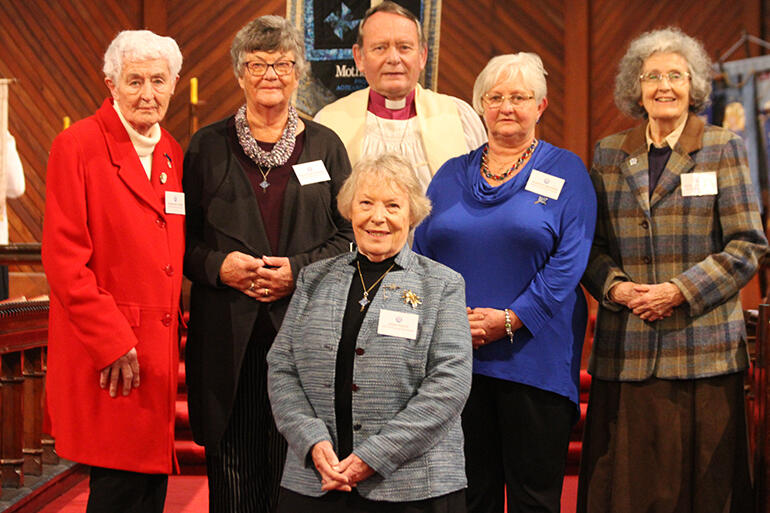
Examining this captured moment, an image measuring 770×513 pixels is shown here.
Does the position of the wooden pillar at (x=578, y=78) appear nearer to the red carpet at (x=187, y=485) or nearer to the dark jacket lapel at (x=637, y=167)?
the red carpet at (x=187, y=485)

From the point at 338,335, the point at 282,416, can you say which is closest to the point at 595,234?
the point at 338,335

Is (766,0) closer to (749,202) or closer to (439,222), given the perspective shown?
(749,202)

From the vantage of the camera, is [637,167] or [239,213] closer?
[239,213]

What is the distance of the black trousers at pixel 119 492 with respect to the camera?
7.21 ft

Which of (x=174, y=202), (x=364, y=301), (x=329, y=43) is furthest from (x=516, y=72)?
(x=329, y=43)

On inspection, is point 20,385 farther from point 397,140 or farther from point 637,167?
point 637,167

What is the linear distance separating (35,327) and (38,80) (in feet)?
14.2

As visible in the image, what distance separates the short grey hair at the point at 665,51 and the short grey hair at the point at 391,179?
0.93m

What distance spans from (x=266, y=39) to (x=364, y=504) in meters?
1.36

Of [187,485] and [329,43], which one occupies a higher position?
[329,43]

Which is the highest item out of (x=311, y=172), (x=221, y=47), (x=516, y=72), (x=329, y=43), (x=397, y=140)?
(x=221, y=47)

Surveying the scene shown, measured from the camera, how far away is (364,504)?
1963 mm

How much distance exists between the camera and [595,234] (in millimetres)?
2664

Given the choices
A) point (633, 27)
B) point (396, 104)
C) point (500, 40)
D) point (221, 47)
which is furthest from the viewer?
point (221, 47)
